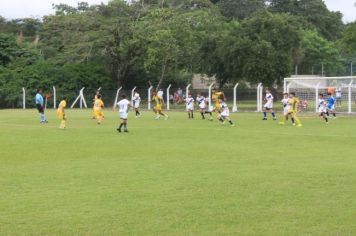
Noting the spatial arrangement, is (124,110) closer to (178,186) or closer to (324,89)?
(178,186)

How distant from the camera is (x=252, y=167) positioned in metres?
13.1

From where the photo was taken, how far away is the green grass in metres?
7.79

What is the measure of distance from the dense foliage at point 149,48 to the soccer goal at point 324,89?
462cm

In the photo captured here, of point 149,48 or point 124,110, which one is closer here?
point 124,110

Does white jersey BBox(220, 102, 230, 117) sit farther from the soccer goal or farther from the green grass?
the soccer goal

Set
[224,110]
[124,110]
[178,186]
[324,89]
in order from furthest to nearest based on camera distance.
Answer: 1. [324,89]
2. [224,110]
3. [124,110]
4. [178,186]

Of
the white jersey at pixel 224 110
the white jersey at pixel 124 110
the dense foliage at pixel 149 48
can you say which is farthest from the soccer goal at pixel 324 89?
the white jersey at pixel 124 110

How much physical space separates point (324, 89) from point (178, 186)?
28290mm

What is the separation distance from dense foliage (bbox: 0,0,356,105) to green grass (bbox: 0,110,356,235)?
24.0m

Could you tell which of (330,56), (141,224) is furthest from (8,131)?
(330,56)

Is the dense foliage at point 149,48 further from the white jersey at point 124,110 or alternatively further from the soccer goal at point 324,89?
the white jersey at point 124,110

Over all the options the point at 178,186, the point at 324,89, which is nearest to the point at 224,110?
the point at 324,89

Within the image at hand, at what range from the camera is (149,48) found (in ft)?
157

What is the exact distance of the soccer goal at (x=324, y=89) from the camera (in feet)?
117
